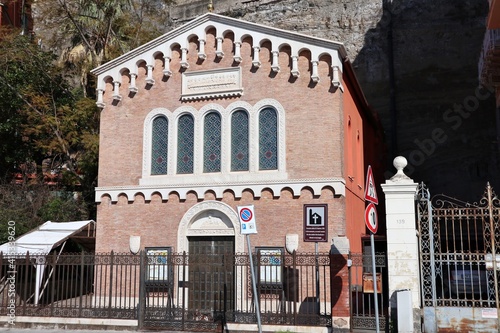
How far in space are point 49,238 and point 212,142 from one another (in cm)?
680

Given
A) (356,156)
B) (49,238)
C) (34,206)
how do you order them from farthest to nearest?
(34,206) → (356,156) → (49,238)

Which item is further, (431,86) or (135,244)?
(431,86)

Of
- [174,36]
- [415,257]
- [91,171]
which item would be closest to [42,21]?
[91,171]

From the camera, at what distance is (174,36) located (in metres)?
19.4

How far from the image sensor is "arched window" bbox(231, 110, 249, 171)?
18.3m

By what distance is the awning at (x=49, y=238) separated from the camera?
18859mm

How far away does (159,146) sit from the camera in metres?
19.4

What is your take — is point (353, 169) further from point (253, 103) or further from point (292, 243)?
point (253, 103)

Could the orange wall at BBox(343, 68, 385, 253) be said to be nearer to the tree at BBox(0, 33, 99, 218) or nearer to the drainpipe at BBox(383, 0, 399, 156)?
the drainpipe at BBox(383, 0, 399, 156)

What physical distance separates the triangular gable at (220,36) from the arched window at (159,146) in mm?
2164

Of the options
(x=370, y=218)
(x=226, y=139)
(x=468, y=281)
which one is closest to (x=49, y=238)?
(x=226, y=139)

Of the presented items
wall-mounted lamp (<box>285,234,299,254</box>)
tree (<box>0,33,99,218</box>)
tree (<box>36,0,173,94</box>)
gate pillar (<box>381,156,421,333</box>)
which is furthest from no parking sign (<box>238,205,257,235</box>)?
tree (<box>36,0,173,94</box>)

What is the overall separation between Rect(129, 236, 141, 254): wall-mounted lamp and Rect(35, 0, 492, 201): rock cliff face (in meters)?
13.1

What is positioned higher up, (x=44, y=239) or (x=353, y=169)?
(x=353, y=169)
